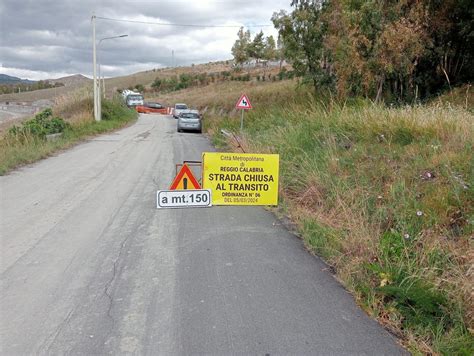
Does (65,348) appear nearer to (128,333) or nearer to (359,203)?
(128,333)

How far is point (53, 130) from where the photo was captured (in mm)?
17453

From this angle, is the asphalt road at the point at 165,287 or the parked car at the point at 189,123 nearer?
the asphalt road at the point at 165,287

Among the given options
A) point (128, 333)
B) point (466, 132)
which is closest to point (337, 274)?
point (128, 333)

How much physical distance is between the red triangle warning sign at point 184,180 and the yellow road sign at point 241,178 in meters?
0.20

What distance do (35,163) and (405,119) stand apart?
33.3ft

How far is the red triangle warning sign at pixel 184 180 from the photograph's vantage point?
6340 millimetres

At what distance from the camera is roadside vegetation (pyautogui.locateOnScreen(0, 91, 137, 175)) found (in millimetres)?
11484

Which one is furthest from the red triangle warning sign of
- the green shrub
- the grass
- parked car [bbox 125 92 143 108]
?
parked car [bbox 125 92 143 108]

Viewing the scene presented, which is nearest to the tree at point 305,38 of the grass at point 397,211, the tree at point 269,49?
the grass at point 397,211

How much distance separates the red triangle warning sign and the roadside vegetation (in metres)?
5.69

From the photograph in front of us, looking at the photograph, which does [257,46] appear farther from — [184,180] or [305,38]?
[184,180]

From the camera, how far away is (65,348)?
2.81 meters

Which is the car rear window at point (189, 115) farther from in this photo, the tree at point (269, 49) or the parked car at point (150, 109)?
the tree at point (269, 49)

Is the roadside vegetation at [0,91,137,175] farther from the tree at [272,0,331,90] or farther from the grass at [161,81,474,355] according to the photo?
the tree at [272,0,331,90]
